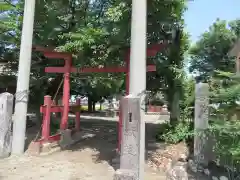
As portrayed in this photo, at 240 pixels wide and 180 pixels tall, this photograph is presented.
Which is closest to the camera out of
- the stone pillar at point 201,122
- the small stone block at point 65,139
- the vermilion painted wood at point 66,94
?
the stone pillar at point 201,122

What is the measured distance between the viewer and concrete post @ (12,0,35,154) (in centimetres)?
849

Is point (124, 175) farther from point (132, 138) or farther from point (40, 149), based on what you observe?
point (40, 149)

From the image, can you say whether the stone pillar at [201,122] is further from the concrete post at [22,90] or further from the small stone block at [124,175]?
the concrete post at [22,90]

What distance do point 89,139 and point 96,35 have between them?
471 centimetres

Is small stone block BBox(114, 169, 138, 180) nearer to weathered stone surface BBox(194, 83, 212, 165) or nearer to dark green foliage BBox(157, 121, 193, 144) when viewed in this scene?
weathered stone surface BBox(194, 83, 212, 165)

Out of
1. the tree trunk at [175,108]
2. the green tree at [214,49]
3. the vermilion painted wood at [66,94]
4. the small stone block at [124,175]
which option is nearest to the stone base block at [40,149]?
the vermilion painted wood at [66,94]

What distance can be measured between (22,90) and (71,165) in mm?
2975

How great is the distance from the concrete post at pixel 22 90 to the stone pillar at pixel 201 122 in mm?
5336

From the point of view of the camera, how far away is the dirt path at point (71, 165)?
6527 millimetres

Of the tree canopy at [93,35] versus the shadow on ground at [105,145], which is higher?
the tree canopy at [93,35]

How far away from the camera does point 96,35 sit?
8125 millimetres

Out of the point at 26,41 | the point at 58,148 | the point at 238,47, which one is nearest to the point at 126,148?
the point at 58,148

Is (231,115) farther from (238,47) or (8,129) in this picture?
(238,47)

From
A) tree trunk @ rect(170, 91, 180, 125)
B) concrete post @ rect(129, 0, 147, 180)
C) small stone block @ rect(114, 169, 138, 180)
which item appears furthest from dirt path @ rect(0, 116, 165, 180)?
concrete post @ rect(129, 0, 147, 180)
